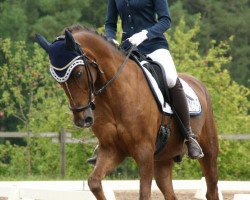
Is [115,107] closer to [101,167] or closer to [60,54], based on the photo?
[101,167]

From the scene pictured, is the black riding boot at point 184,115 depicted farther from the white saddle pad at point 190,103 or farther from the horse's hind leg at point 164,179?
the horse's hind leg at point 164,179

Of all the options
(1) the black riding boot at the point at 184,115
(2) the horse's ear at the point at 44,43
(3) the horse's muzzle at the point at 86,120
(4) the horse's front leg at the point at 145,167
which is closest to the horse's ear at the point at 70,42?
(2) the horse's ear at the point at 44,43

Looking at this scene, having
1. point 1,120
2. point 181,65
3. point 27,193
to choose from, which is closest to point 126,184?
point 27,193

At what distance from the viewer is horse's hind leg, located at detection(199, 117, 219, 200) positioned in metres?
9.52

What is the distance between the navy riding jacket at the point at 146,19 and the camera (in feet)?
26.9

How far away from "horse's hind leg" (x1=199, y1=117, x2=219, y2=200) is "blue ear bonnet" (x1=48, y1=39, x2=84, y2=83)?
2743 millimetres

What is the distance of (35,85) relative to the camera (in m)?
21.6

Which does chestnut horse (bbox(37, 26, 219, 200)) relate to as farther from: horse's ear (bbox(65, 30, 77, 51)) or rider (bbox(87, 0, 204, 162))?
rider (bbox(87, 0, 204, 162))

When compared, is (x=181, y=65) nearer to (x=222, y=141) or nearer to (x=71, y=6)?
(x=222, y=141)

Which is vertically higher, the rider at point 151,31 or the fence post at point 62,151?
the rider at point 151,31

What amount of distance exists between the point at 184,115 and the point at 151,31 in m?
0.99

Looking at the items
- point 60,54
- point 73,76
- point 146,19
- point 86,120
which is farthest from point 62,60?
point 146,19

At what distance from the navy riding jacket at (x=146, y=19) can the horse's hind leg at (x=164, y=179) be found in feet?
4.47

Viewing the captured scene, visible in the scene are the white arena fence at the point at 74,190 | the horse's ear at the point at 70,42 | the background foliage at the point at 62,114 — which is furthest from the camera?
the background foliage at the point at 62,114
